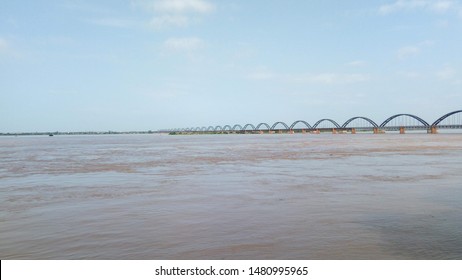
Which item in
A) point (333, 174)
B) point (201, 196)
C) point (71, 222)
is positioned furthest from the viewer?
point (333, 174)

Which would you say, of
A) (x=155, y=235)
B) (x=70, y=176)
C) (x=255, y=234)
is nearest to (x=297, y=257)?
(x=255, y=234)

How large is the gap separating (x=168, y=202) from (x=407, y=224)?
6044 mm

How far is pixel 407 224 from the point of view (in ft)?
26.0

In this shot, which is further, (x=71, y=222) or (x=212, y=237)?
(x=71, y=222)

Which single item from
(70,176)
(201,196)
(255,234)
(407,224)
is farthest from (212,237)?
(70,176)

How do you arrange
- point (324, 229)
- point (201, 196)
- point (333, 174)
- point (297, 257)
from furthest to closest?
1. point (333, 174)
2. point (201, 196)
3. point (324, 229)
4. point (297, 257)

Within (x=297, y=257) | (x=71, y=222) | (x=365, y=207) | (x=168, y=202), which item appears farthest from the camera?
(x=168, y=202)

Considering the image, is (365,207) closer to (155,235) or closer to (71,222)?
(155,235)

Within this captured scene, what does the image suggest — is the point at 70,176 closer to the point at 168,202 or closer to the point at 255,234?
the point at 168,202

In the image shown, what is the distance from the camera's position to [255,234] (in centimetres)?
738

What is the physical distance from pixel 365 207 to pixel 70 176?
44.1ft

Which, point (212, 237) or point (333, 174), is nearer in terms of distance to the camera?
point (212, 237)

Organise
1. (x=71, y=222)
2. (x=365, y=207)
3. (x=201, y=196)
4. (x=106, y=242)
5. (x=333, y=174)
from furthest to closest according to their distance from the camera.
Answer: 1. (x=333, y=174)
2. (x=201, y=196)
3. (x=365, y=207)
4. (x=71, y=222)
5. (x=106, y=242)

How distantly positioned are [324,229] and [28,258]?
5.11 meters
